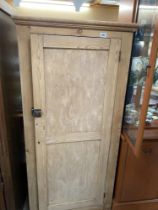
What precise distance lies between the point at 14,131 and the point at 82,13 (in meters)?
2.73

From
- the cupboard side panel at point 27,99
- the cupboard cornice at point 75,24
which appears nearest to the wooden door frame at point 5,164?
the cupboard side panel at point 27,99

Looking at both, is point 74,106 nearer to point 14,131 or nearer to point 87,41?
point 87,41

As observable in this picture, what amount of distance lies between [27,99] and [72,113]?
349mm

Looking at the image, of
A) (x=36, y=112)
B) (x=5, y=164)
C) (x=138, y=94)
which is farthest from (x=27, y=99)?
(x=138, y=94)

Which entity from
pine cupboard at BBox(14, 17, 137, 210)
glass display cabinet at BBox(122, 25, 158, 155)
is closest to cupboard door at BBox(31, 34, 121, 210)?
pine cupboard at BBox(14, 17, 137, 210)

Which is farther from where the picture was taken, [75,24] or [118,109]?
[118,109]

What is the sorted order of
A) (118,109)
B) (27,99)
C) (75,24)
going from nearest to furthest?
(75,24) < (27,99) < (118,109)

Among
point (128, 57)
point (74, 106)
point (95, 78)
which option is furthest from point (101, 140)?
point (128, 57)

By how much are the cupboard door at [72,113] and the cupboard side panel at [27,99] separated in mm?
46

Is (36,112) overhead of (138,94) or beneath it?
beneath

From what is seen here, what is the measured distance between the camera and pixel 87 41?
45.7 inches

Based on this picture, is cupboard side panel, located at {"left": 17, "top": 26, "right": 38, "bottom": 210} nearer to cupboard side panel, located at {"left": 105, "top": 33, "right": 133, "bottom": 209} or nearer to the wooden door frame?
the wooden door frame

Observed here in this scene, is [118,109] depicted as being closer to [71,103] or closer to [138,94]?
[138,94]

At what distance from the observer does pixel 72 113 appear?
1.32 metres
